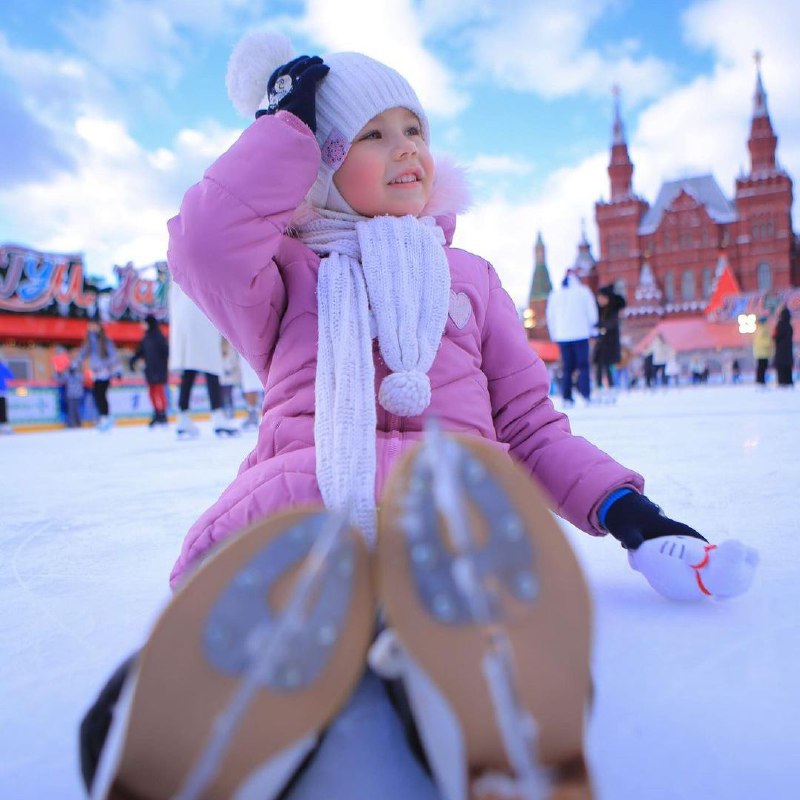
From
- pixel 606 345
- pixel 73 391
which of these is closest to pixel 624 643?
pixel 606 345

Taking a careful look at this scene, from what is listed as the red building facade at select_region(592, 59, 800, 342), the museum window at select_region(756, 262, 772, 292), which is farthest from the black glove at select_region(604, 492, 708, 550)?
the museum window at select_region(756, 262, 772, 292)

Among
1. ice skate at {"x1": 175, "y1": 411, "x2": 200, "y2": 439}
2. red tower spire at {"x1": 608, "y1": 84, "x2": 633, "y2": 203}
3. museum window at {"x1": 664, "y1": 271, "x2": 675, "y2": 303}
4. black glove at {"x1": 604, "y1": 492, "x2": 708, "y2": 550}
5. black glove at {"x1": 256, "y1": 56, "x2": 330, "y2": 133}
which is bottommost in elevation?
ice skate at {"x1": 175, "y1": 411, "x2": 200, "y2": 439}

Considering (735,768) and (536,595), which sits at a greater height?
(536,595)

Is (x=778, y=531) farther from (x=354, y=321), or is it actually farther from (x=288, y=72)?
(x=288, y=72)

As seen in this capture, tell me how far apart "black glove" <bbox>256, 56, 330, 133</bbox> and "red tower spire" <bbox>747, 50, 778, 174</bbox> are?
33.1 m

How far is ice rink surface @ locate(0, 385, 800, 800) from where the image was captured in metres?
0.37

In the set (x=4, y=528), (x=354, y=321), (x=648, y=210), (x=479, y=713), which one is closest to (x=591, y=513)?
(x=354, y=321)

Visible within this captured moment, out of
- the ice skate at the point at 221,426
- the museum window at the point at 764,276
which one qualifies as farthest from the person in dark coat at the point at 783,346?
the museum window at the point at 764,276

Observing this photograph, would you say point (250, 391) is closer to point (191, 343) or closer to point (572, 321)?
point (191, 343)

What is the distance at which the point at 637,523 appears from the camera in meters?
0.65

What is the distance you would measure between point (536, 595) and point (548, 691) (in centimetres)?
4

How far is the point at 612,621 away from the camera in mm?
599

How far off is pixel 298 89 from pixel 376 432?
41 centimetres

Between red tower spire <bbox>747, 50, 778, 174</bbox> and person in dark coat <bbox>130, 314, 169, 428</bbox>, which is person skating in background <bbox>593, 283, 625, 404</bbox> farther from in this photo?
red tower spire <bbox>747, 50, 778, 174</bbox>
